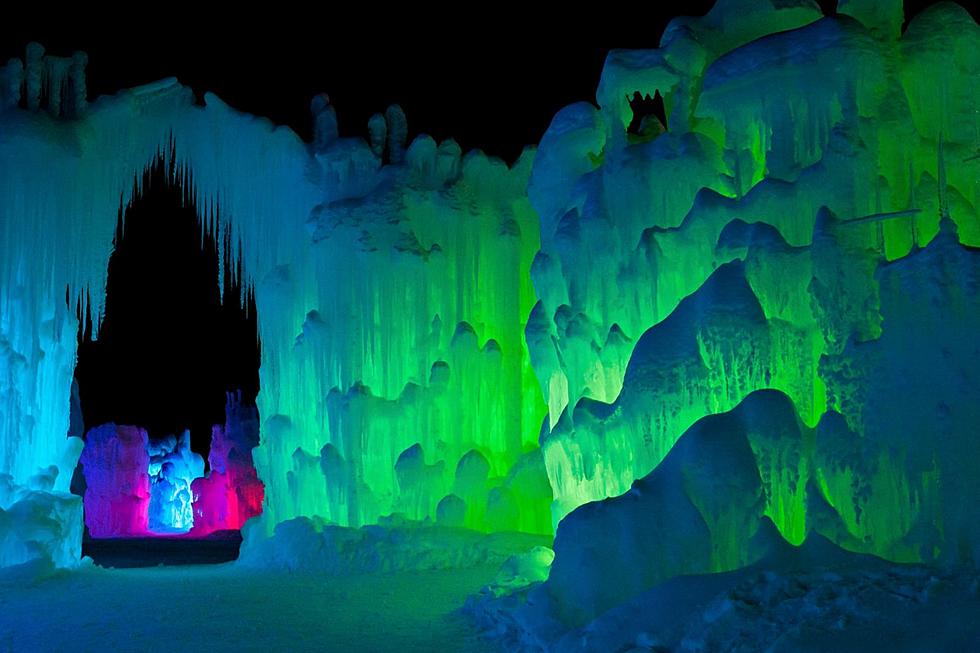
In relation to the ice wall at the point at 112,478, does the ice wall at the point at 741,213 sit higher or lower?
higher

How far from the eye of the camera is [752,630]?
6594 millimetres

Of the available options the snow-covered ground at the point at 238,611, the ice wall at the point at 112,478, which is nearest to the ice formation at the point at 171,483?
the ice wall at the point at 112,478

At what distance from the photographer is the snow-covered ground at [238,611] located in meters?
9.20

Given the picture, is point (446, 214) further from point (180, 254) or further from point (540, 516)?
point (180, 254)

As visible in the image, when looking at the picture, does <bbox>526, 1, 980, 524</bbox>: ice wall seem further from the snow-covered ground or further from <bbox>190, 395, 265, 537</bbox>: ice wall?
<bbox>190, 395, 265, 537</bbox>: ice wall

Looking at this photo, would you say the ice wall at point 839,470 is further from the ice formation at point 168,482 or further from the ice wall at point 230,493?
the ice wall at point 230,493

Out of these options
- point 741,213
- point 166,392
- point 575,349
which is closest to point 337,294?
point 575,349

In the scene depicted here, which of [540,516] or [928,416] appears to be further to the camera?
[540,516]

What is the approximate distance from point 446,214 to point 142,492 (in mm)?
20662

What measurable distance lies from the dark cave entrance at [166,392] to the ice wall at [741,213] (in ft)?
43.3

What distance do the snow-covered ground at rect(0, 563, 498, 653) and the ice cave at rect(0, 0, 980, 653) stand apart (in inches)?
2.9

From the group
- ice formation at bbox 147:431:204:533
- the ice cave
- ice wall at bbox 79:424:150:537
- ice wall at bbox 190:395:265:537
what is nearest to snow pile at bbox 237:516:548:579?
the ice cave

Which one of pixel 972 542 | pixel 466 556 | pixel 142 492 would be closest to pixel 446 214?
pixel 466 556

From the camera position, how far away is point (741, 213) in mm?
10000
